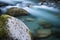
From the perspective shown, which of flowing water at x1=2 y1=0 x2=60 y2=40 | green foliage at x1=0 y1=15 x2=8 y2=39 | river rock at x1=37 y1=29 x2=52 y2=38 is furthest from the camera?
flowing water at x1=2 y1=0 x2=60 y2=40

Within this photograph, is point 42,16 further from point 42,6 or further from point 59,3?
point 59,3

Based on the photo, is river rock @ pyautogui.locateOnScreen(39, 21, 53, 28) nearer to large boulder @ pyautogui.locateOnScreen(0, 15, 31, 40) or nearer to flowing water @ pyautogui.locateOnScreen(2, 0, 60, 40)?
flowing water @ pyautogui.locateOnScreen(2, 0, 60, 40)

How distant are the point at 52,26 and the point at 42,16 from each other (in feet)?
3.69

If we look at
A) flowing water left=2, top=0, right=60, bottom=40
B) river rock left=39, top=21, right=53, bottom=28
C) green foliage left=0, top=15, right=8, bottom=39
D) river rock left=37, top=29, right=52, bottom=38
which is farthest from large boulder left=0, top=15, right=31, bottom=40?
river rock left=39, top=21, right=53, bottom=28

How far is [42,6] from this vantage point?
772 centimetres

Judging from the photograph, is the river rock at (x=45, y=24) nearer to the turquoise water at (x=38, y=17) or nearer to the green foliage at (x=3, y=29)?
the turquoise water at (x=38, y=17)

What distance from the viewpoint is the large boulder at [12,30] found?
2881mm

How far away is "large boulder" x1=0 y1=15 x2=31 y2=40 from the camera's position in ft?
9.45

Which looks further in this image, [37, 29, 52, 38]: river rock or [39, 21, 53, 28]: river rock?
[39, 21, 53, 28]: river rock

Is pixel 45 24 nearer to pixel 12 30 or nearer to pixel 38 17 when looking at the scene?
pixel 38 17

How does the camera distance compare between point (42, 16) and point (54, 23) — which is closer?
point (54, 23)

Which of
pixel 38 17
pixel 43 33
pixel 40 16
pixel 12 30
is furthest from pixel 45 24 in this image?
pixel 12 30

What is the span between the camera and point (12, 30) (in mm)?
2982

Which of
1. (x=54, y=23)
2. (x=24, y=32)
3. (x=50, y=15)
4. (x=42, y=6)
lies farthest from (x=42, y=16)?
(x=24, y=32)
